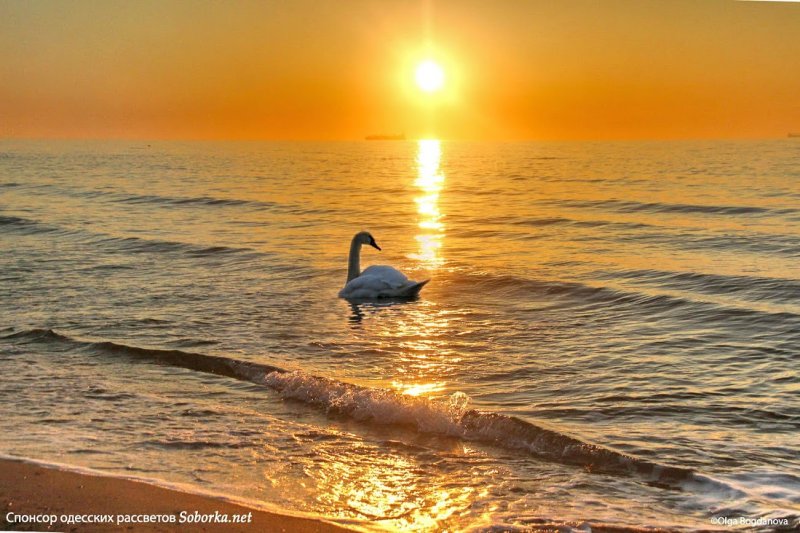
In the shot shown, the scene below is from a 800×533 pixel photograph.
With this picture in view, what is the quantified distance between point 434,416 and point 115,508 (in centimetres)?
289

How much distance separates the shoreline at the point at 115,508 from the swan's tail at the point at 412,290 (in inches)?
337

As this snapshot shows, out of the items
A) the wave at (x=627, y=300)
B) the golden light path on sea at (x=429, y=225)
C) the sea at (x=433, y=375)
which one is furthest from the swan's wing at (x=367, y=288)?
the golden light path on sea at (x=429, y=225)

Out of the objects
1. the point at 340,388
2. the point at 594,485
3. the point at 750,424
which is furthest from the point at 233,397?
the point at 750,424

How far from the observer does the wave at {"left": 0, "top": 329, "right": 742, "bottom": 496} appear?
6363mm

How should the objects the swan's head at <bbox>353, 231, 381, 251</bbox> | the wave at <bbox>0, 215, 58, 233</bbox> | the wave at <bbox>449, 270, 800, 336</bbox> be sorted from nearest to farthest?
the wave at <bbox>449, 270, 800, 336</bbox> → the swan's head at <bbox>353, 231, 381, 251</bbox> → the wave at <bbox>0, 215, 58, 233</bbox>

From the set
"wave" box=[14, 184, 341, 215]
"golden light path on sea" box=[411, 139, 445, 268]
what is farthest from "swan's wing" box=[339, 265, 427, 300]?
"wave" box=[14, 184, 341, 215]

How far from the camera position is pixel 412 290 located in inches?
556

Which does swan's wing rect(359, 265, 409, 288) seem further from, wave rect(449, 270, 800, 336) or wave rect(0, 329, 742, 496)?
wave rect(0, 329, 742, 496)

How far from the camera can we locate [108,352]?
9828 millimetres

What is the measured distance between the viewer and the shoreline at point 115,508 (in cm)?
501

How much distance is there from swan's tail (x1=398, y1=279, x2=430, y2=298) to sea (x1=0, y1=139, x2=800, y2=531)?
0.13 meters

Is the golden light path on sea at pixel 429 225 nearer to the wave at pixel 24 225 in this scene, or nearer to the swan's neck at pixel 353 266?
the swan's neck at pixel 353 266

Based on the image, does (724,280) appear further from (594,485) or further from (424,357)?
(594,485)

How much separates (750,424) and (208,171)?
52.1m
